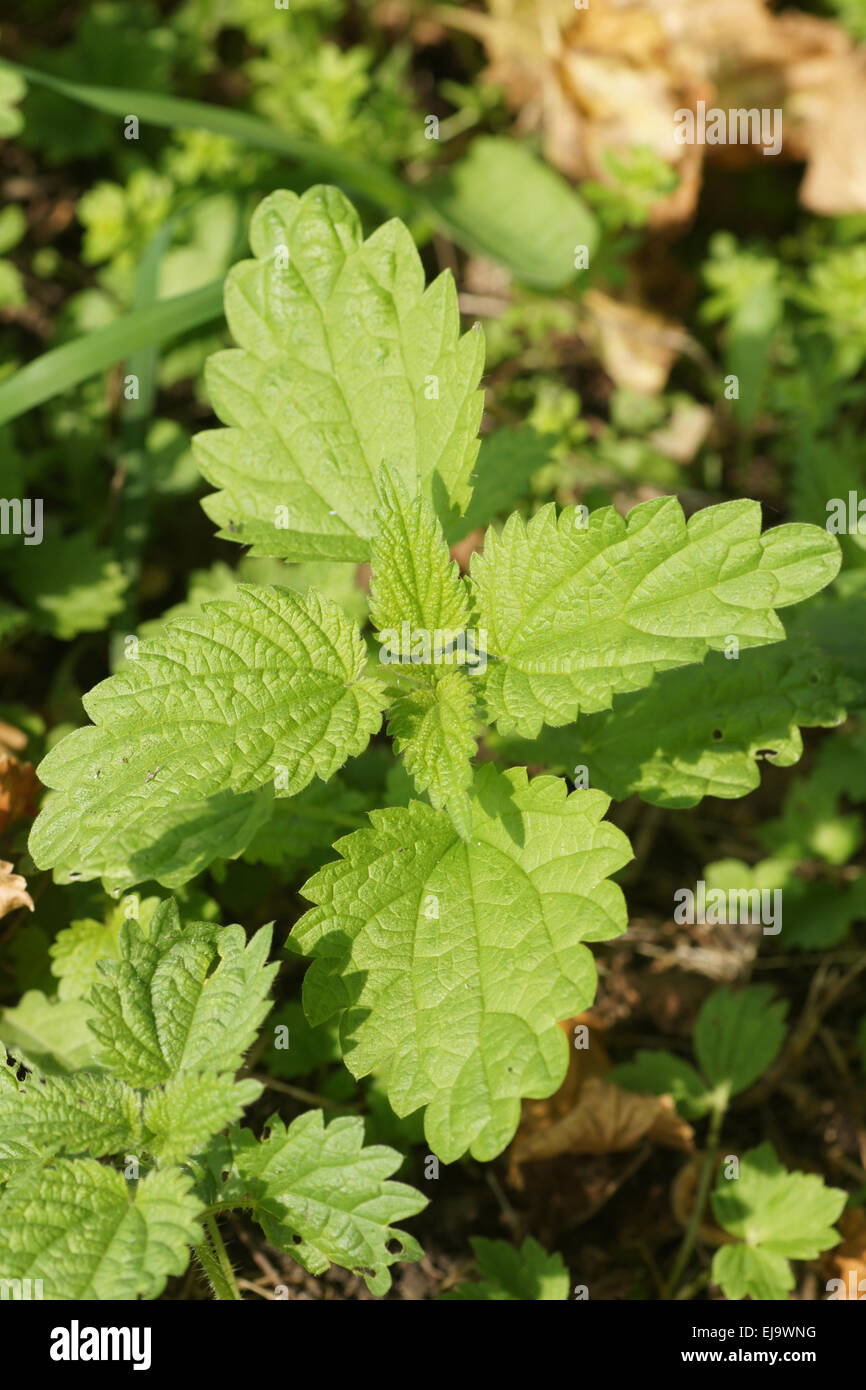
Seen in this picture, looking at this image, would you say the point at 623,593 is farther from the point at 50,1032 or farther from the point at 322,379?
the point at 50,1032

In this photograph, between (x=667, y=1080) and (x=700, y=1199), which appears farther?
(x=667, y=1080)

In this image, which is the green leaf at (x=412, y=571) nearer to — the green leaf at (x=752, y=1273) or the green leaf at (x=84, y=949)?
the green leaf at (x=84, y=949)

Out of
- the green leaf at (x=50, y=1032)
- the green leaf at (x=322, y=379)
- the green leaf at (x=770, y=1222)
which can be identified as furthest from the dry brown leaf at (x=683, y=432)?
the green leaf at (x=50, y=1032)

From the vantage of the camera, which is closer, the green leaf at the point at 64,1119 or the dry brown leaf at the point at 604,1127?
the green leaf at the point at 64,1119

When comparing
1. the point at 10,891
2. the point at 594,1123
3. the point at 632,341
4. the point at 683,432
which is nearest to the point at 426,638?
the point at 10,891

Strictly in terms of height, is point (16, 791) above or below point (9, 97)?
below

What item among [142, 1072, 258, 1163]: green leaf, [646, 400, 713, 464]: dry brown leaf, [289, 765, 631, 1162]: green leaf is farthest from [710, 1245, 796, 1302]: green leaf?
[646, 400, 713, 464]: dry brown leaf
